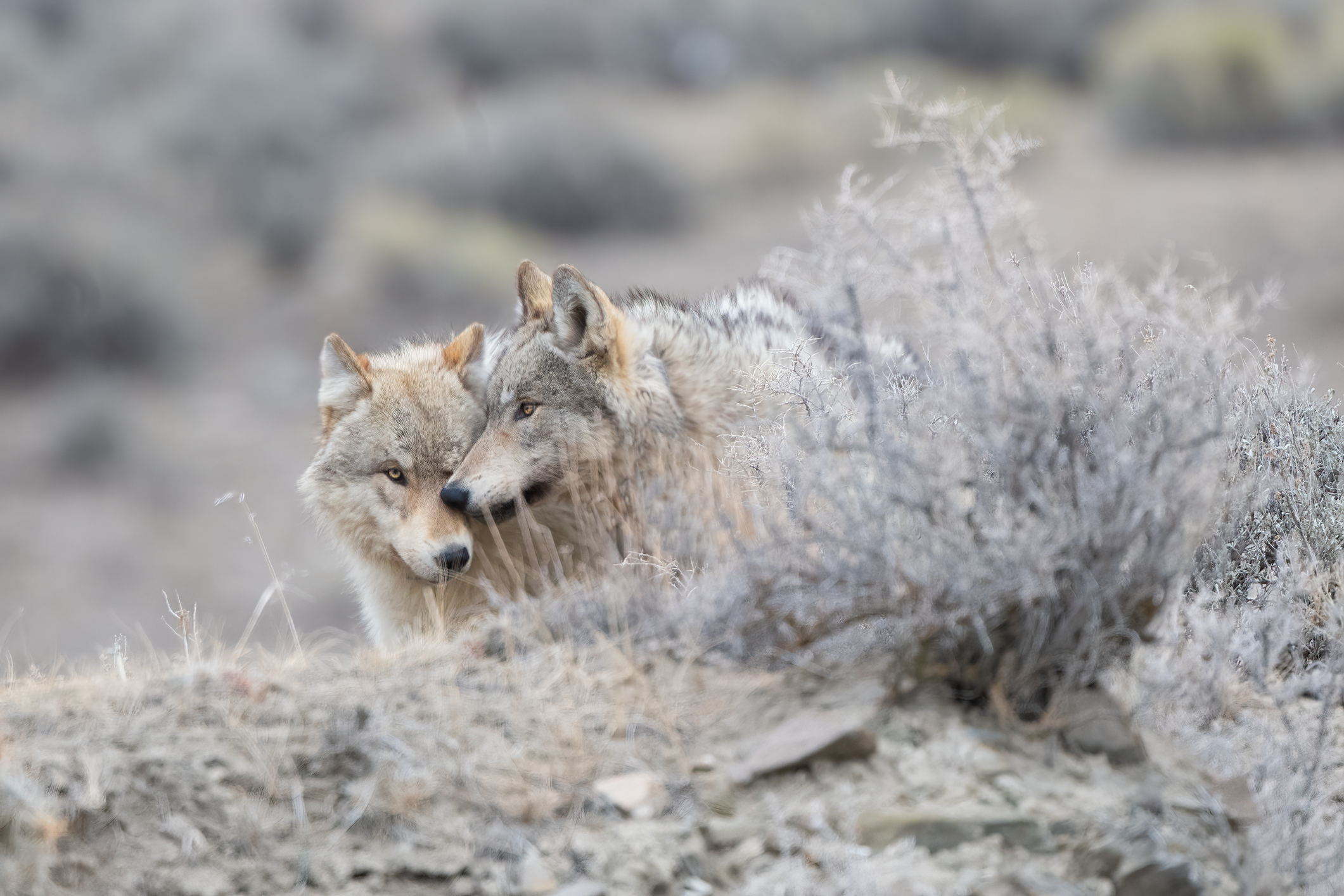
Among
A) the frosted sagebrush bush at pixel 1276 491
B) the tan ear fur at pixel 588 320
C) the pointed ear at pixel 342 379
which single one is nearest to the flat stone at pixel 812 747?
the frosted sagebrush bush at pixel 1276 491

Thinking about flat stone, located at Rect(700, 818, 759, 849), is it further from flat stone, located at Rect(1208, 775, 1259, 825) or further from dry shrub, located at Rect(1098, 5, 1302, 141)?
dry shrub, located at Rect(1098, 5, 1302, 141)

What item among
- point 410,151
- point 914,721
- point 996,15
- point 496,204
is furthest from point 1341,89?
point 914,721

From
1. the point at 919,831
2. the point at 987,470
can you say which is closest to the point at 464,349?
the point at 987,470

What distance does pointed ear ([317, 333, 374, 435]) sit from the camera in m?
6.39

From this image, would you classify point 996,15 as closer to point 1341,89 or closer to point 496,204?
point 1341,89

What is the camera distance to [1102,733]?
353 cm

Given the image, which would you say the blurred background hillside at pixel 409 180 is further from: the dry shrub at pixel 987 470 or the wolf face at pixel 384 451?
the dry shrub at pixel 987 470

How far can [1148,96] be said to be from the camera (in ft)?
104

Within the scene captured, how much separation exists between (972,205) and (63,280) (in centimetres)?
2864

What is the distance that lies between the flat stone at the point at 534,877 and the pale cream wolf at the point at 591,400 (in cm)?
273

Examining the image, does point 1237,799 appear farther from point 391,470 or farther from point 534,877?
point 391,470

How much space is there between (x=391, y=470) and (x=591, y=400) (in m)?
1.10

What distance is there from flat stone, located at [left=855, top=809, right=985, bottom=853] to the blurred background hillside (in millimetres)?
15935

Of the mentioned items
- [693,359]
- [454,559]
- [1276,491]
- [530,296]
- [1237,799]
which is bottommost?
[1237,799]
